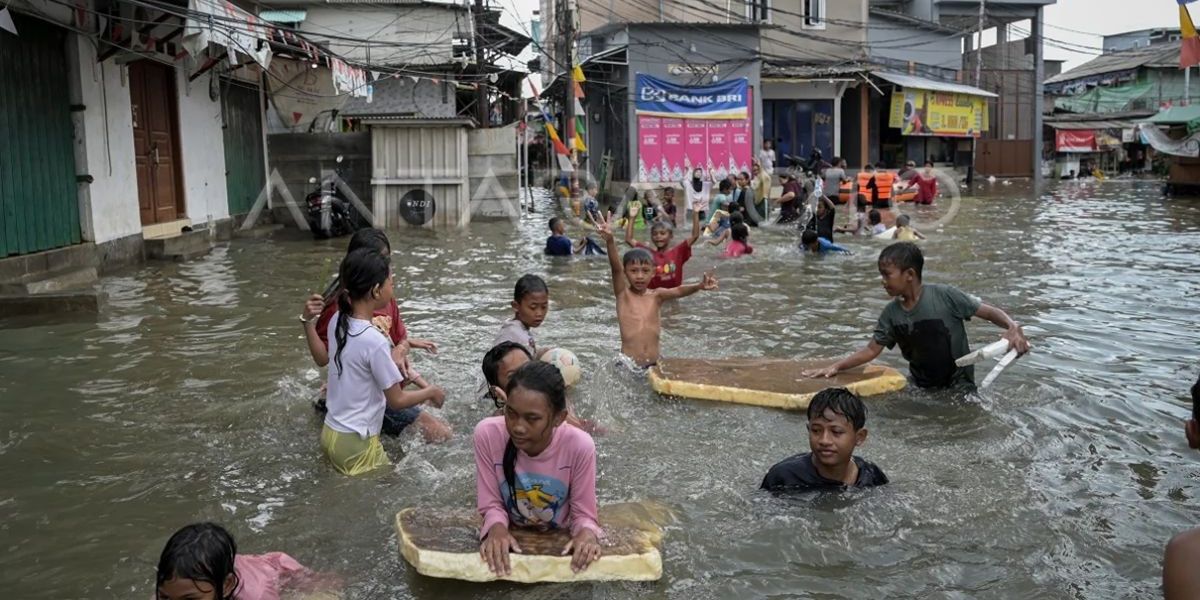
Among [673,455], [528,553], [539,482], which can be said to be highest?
[539,482]

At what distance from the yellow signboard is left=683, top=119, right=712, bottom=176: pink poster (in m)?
8.18

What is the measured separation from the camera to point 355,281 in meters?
4.82

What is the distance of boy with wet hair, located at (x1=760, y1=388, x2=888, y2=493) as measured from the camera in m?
4.52

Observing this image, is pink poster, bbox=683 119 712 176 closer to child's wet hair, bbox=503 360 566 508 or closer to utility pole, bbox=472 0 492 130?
utility pole, bbox=472 0 492 130

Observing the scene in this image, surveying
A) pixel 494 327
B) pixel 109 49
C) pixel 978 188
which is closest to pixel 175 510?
pixel 494 327

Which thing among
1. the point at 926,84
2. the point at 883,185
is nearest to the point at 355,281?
the point at 883,185

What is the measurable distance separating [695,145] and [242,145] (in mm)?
12704

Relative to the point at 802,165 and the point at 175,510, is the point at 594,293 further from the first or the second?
the point at 802,165

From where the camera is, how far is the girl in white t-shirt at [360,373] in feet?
15.9

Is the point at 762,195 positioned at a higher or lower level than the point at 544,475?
higher

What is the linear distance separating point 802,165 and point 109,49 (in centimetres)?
2110

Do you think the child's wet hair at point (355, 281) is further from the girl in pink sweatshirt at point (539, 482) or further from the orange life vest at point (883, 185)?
the orange life vest at point (883, 185)

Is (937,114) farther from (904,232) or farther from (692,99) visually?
(904,232)

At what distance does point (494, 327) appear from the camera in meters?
9.66
